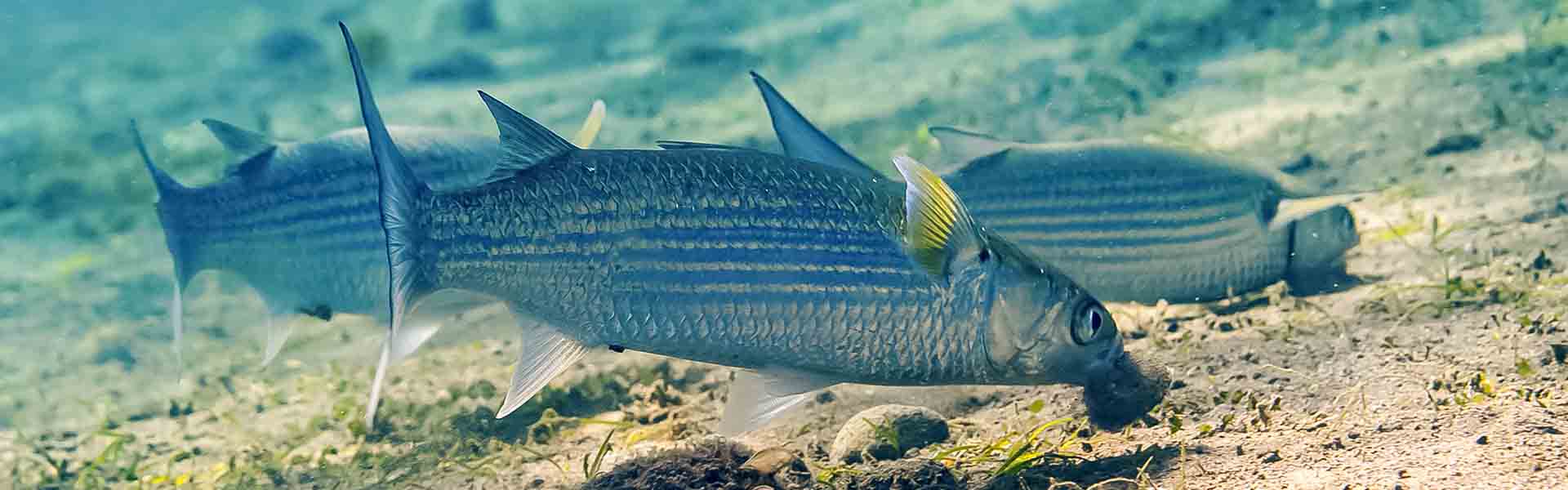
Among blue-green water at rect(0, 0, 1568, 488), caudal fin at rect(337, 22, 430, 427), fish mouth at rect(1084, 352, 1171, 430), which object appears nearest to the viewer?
caudal fin at rect(337, 22, 430, 427)

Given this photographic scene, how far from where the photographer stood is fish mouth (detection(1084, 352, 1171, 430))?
131 inches

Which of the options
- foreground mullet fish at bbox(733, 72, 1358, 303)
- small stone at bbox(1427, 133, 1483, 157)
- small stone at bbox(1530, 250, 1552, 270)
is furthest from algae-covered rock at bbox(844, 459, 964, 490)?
small stone at bbox(1427, 133, 1483, 157)

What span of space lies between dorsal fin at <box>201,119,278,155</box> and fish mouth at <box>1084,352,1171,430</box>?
3.53 meters

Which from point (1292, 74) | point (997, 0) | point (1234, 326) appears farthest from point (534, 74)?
point (1234, 326)

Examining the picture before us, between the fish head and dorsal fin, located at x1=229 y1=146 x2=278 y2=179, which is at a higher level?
dorsal fin, located at x1=229 y1=146 x2=278 y2=179

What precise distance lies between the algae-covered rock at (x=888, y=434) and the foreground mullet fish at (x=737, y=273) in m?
0.62

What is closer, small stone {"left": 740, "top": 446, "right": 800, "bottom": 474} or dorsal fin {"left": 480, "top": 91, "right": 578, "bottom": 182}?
dorsal fin {"left": 480, "top": 91, "right": 578, "bottom": 182}

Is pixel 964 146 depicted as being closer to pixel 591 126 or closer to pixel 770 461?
pixel 591 126

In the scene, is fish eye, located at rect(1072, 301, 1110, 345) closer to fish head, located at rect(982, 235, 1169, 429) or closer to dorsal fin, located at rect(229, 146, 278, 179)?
fish head, located at rect(982, 235, 1169, 429)

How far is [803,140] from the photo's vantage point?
3.38 metres

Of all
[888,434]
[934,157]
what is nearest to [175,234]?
[888,434]

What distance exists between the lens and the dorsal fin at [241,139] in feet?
15.0

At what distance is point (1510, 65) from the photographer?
781 cm

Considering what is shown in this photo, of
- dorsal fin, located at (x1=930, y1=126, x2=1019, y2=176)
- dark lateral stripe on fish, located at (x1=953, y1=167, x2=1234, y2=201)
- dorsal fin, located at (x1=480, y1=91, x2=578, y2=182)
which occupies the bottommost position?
dark lateral stripe on fish, located at (x1=953, y1=167, x2=1234, y2=201)
